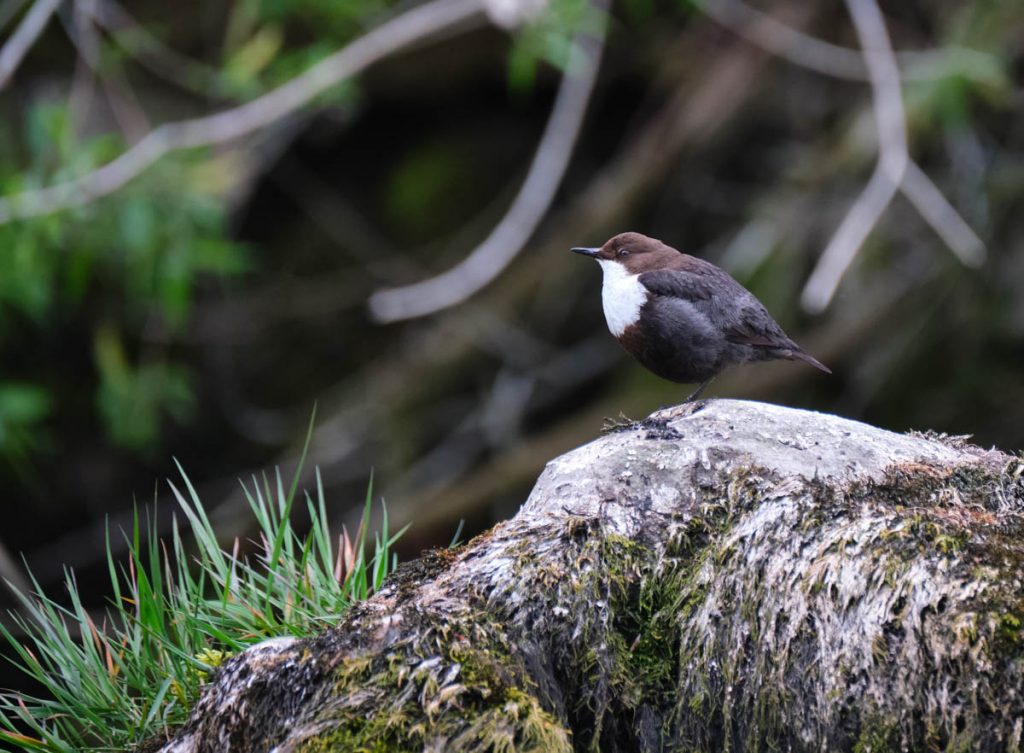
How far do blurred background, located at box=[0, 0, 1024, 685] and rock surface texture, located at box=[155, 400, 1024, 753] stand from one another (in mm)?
2858

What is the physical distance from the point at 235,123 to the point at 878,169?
9.52 ft

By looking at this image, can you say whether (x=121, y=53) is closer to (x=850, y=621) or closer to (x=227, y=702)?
(x=227, y=702)

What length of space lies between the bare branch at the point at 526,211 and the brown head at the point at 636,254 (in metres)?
0.75

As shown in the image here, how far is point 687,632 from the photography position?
2117 mm

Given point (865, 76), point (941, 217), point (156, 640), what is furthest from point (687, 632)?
point (865, 76)

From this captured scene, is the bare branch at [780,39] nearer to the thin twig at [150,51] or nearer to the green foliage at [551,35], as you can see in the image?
the green foliage at [551,35]

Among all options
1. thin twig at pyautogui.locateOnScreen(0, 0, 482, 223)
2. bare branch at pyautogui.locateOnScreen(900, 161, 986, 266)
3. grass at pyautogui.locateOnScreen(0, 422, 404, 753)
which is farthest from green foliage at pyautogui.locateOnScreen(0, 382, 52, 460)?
bare branch at pyautogui.locateOnScreen(900, 161, 986, 266)

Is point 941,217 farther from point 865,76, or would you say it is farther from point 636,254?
point 636,254

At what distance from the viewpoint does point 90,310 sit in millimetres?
7027

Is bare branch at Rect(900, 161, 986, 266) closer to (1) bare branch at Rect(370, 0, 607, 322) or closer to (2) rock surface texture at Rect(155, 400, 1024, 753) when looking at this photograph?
(1) bare branch at Rect(370, 0, 607, 322)

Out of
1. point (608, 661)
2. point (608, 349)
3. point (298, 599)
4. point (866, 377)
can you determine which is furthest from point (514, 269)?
point (608, 661)

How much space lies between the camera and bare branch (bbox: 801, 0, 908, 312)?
4.29 metres

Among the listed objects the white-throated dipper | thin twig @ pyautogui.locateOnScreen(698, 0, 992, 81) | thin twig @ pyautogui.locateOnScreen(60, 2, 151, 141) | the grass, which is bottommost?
the grass

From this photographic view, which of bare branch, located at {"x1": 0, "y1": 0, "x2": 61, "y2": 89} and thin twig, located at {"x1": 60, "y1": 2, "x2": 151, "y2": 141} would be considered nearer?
bare branch, located at {"x1": 0, "y1": 0, "x2": 61, "y2": 89}
